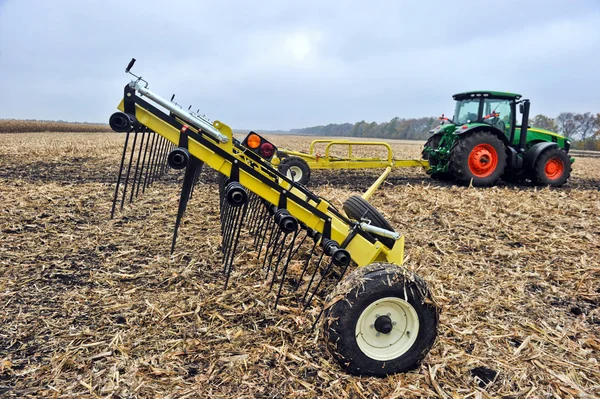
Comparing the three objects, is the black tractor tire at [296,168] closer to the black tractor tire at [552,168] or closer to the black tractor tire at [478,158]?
the black tractor tire at [478,158]

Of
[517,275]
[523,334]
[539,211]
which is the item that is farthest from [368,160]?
[523,334]

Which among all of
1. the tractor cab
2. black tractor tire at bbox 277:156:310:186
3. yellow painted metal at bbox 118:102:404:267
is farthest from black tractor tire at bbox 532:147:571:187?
yellow painted metal at bbox 118:102:404:267

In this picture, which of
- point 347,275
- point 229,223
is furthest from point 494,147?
point 347,275

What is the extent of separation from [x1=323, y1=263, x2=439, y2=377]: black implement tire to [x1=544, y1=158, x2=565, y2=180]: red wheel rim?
8851mm

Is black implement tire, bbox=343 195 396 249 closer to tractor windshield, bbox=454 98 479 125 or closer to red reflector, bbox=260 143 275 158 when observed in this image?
red reflector, bbox=260 143 275 158

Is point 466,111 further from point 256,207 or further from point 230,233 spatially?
point 230,233

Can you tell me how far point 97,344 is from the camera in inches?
105

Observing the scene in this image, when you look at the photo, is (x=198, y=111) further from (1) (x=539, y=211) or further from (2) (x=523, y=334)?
(1) (x=539, y=211)

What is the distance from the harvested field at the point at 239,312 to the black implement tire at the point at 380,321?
0.13 m

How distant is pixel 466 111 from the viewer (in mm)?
9727

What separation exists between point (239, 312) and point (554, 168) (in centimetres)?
942

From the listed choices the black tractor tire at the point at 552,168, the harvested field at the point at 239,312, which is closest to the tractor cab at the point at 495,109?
the black tractor tire at the point at 552,168

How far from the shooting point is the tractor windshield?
9.52 metres

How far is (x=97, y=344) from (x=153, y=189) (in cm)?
526
